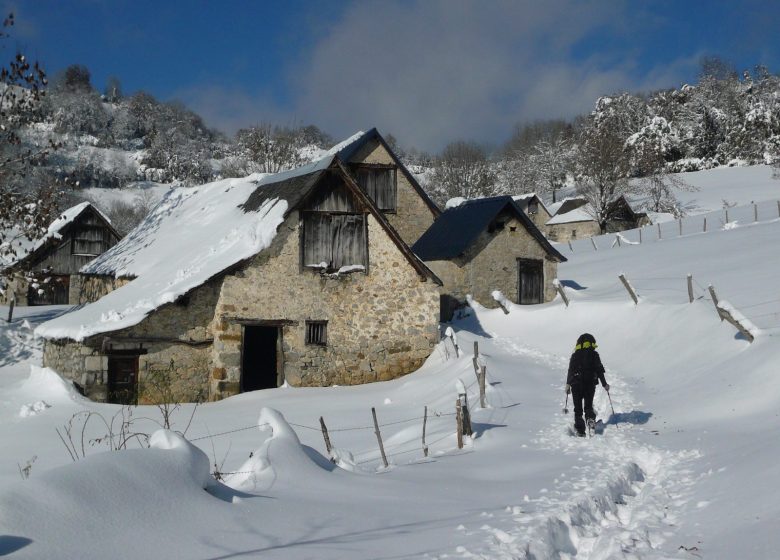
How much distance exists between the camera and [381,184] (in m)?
30.0

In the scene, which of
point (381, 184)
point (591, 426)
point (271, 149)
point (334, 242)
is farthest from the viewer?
point (271, 149)

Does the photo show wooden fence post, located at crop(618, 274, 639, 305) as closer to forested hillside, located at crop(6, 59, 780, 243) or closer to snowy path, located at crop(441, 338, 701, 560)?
snowy path, located at crop(441, 338, 701, 560)

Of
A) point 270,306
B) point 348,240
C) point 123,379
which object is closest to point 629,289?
point 348,240

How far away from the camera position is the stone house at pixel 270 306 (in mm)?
16047

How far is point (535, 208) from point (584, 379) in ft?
168

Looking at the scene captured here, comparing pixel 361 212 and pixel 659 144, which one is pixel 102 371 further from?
pixel 659 144

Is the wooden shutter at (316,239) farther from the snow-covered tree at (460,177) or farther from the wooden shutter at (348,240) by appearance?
the snow-covered tree at (460,177)

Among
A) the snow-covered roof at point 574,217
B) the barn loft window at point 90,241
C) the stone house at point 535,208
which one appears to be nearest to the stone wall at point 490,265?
the barn loft window at point 90,241

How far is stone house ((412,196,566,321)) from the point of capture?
25.9 m

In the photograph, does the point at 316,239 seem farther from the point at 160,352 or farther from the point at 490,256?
the point at 490,256

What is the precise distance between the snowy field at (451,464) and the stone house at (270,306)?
0.81 meters

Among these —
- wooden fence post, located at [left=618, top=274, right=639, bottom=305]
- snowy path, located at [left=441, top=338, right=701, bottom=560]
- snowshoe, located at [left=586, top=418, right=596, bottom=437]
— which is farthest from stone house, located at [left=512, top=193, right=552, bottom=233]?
snowy path, located at [left=441, top=338, right=701, bottom=560]

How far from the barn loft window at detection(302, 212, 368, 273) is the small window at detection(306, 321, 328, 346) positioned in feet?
4.81

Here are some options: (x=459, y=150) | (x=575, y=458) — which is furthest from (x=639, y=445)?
(x=459, y=150)
